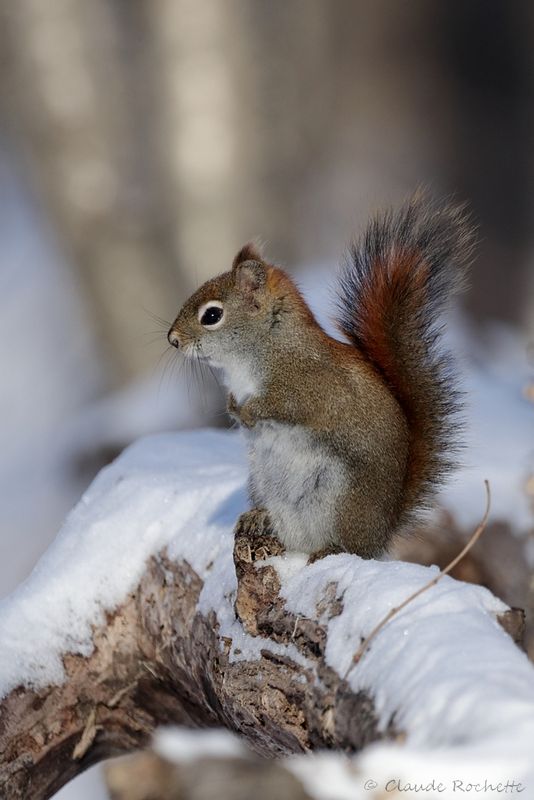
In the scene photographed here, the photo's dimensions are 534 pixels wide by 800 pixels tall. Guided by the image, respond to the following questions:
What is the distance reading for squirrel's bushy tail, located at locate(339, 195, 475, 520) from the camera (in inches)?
68.2

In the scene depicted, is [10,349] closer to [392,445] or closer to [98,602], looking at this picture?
[98,602]

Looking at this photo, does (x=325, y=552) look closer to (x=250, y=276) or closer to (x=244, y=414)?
(x=244, y=414)

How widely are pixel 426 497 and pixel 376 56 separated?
6.85 m

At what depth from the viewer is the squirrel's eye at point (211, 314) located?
184cm

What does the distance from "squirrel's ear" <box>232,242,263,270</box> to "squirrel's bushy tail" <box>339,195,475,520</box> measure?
0.60 ft

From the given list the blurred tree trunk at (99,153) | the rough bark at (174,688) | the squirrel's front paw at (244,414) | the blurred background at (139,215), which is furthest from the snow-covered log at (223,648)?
the blurred tree trunk at (99,153)

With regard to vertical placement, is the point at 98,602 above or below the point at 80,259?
below

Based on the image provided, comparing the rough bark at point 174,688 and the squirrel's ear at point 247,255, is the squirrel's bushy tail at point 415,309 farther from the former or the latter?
the rough bark at point 174,688

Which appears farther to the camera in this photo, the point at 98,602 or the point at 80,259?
the point at 80,259

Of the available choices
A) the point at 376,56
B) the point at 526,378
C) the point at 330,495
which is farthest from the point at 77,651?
the point at 376,56

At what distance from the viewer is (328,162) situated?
7.27 m

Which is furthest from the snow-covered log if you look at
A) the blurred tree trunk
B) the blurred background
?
the blurred tree trunk

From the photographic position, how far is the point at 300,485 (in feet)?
5.58

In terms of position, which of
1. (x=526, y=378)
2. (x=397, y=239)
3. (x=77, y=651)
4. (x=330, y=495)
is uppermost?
(x=397, y=239)
